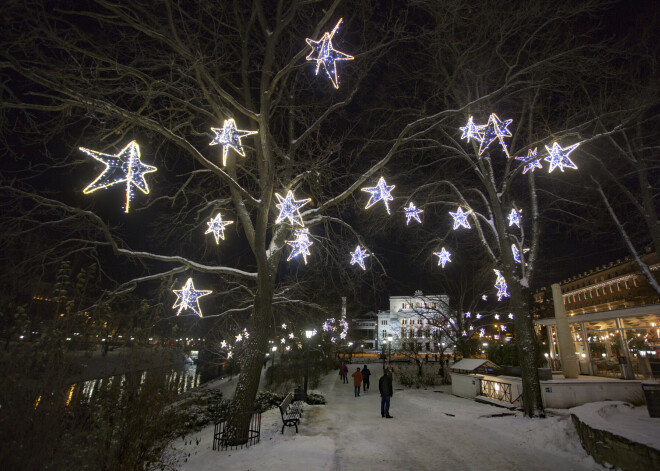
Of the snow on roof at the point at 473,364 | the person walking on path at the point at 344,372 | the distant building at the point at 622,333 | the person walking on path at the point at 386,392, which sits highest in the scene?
the distant building at the point at 622,333

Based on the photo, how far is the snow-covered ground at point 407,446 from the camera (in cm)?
620

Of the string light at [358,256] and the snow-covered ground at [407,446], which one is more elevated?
the string light at [358,256]

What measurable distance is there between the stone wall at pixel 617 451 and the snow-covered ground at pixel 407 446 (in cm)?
25

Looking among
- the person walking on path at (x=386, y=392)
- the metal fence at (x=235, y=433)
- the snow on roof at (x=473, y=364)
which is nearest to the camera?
the metal fence at (x=235, y=433)

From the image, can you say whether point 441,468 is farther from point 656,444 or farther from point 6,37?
point 6,37

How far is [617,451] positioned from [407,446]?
12.5ft

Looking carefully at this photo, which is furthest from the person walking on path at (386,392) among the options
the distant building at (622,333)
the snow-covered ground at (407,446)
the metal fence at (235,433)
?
the distant building at (622,333)

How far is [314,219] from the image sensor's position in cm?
1023

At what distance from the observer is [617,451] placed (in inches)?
209

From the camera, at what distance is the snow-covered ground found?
20.3 feet

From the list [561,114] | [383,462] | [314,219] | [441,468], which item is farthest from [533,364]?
[561,114]

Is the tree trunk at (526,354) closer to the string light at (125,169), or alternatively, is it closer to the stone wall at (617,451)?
the stone wall at (617,451)

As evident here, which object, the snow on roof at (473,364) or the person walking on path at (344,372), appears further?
the person walking on path at (344,372)

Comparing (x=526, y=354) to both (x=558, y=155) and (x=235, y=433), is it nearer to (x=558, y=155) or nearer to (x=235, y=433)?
(x=558, y=155)
